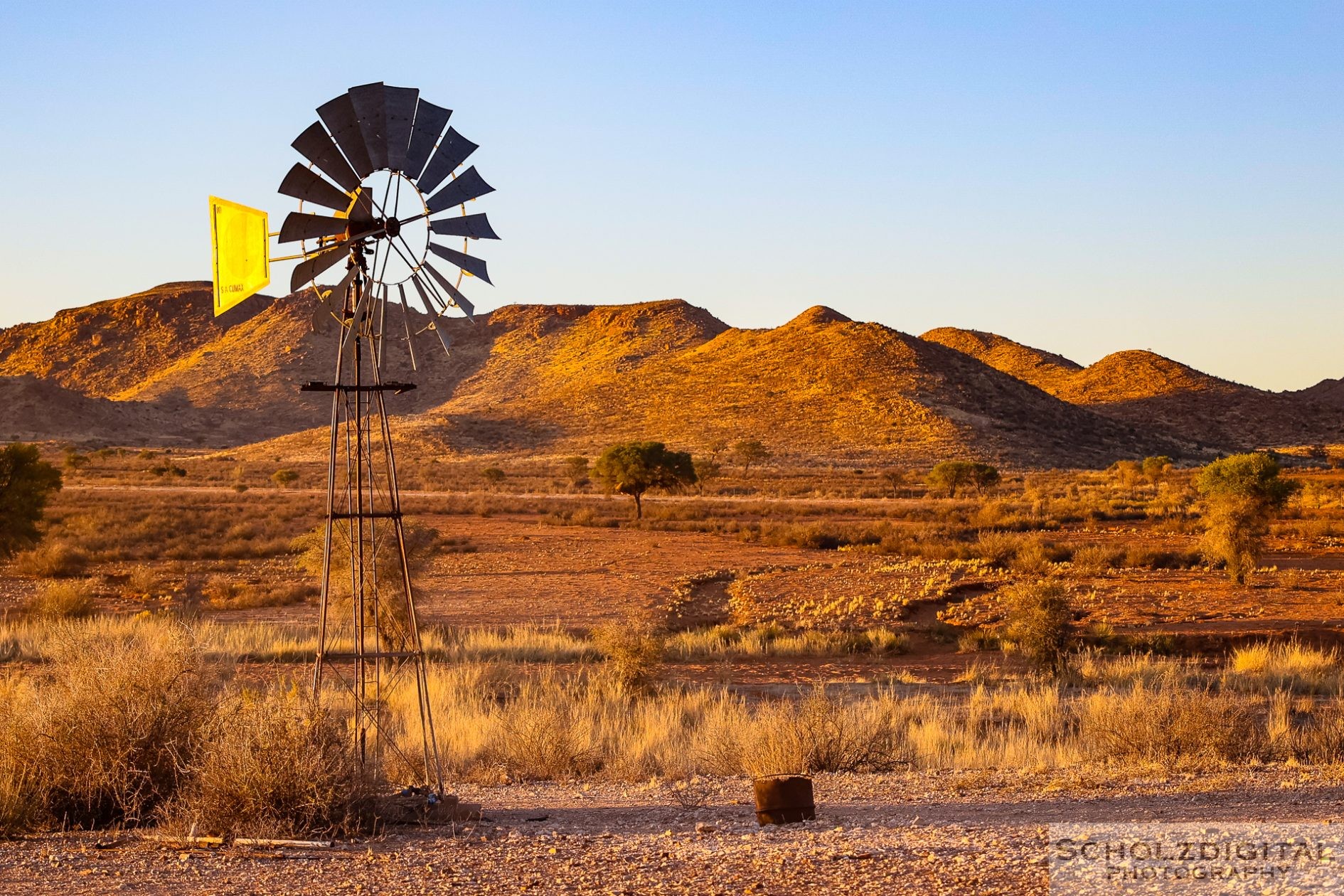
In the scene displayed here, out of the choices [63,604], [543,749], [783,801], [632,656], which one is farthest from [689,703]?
[63,604]

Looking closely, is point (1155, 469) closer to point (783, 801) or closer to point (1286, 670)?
point (1286, 670)

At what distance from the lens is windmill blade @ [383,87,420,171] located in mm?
8758

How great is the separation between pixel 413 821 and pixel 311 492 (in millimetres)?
58789

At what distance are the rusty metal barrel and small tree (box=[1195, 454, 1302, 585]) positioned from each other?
25293 millimetres

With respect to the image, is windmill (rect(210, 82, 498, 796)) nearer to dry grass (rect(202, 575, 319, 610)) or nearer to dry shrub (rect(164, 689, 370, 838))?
dry shrub (rect(164, 689, 370, 838))

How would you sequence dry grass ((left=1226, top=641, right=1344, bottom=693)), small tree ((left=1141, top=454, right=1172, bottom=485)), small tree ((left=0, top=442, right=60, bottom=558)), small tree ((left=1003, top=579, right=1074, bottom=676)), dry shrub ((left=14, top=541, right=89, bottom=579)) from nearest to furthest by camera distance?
dry grass ((left=1226, top=641, right=1344, bottom=693)) → small tree ((left=1003, top=579, right=1074, bottom=676)) → small tree ((left=0, top=442, right=60, bottom=558)) → dry shrub ((left=14, top=541, right=89, bottom=579)) → small tree ((left=1141, top=454, right=1172, bottom=485))

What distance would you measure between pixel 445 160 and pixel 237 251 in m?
1.70

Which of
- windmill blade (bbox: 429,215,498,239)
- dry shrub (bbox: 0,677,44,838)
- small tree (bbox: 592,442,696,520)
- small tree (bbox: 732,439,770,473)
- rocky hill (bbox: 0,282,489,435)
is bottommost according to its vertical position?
dry shrub (bbox: 0,677,44,838)

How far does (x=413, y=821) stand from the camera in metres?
8.37

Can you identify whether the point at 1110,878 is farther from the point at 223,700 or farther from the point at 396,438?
the point at 396,438

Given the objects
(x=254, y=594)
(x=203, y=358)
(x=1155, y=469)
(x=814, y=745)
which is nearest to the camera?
(x=814, y=745)

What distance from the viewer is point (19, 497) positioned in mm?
31781

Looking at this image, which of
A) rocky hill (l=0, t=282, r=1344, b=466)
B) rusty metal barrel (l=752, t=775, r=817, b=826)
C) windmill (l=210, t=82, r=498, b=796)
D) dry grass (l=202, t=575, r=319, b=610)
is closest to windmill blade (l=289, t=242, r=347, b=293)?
windmill (l=210, t=82, r=498, b=796)

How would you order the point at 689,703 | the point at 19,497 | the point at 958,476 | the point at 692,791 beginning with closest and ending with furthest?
1. the point at 692,791
2. the point at 689,703
3. the point at 19,497
4. the point at 958,476
